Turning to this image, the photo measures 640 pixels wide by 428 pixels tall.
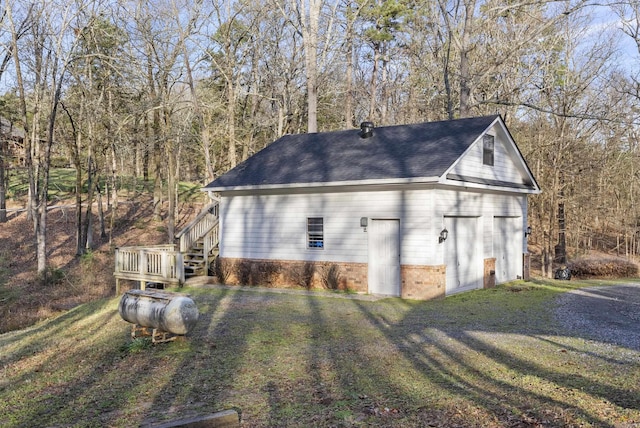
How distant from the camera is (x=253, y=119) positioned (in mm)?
31094

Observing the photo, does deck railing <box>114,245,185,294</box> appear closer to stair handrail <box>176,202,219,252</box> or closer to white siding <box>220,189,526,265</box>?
stair handrail <box>176,202,219,252</box>

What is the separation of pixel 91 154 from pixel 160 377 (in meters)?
19.3

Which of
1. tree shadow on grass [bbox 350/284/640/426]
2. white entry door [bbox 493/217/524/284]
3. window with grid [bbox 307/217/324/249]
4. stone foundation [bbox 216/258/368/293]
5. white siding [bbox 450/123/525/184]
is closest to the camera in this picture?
tree shadow on grass [bbox 350/284/640/426]

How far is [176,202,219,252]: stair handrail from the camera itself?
19.5 m

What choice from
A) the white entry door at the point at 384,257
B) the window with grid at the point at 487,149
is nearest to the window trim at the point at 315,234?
the white entry door at the point at 384,257

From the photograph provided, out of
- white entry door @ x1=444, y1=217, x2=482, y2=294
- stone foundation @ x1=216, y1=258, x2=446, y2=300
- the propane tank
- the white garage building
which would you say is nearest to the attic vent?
the white garage building

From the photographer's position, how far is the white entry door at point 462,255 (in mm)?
15797

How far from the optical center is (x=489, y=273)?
1778 cm

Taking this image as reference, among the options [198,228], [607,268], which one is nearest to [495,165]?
[607,268]

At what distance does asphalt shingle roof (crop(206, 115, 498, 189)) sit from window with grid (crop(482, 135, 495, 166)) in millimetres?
588

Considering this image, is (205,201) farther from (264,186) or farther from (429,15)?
(264,186)

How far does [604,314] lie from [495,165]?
640cm

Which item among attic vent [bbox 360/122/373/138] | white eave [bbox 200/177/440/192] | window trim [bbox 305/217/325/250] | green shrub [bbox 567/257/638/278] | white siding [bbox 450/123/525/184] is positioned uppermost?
attic vent [bbox 360/122/373/138]

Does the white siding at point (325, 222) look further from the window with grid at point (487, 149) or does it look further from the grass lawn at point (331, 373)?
the window with grid at point (487, 149)
